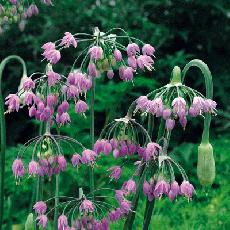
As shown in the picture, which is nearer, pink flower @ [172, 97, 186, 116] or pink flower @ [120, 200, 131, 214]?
pink flower @ [172, 97, 186, 116]

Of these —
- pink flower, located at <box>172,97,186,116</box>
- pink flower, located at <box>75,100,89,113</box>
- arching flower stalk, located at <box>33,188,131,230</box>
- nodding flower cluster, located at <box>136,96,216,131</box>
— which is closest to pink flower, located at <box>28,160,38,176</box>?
arching flower stalk, located at <box>33,188,131,230</box>

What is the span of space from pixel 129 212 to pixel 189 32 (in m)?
4.97

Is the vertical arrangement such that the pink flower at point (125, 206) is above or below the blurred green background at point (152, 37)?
below

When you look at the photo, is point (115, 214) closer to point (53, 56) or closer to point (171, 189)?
point (171, 189)

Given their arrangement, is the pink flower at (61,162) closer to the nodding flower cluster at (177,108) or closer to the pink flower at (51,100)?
the pink flower at (51,100)

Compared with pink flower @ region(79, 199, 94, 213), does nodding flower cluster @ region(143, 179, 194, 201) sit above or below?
→ above

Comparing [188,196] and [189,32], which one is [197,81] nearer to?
[189,32]

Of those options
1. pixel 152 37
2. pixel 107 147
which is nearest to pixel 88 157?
pixel 107 147

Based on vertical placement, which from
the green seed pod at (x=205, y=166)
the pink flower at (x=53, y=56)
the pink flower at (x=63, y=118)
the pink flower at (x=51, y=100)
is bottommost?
the green seed pod at (x=205, y=166)

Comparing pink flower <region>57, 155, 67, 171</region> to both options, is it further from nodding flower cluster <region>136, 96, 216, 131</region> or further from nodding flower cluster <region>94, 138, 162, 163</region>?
nodding flower cluster <region>136, 96, 216, 131</region>

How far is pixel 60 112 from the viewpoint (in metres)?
2.68

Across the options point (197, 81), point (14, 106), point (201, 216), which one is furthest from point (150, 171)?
point (197, 81)

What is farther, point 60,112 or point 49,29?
point 49,29

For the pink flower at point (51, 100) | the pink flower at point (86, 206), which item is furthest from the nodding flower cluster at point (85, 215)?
the pink flower at point (51, 100)
